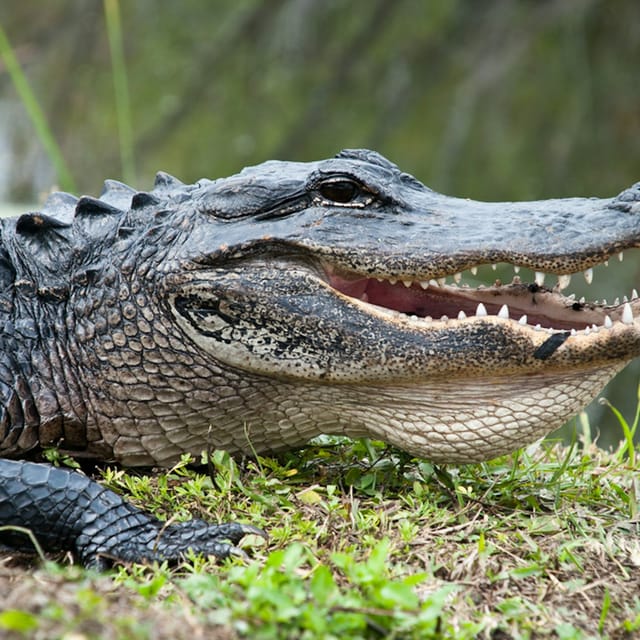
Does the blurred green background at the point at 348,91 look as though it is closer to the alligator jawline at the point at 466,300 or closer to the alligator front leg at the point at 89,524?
the alligator jawline at the point at 466,300

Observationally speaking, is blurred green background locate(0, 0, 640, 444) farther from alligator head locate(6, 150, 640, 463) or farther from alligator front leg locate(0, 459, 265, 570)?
alligator front leg locate(0, 459, 265, 570)

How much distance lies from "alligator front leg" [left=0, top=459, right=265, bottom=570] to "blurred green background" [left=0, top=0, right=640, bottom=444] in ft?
24.5

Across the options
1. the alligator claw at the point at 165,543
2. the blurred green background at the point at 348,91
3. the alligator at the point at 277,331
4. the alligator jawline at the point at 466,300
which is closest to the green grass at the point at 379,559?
the alligator claw at the point at 165,543

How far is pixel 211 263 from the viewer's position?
9.45 feet

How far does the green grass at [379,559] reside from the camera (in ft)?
6.14

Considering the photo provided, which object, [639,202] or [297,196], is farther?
[297,196]

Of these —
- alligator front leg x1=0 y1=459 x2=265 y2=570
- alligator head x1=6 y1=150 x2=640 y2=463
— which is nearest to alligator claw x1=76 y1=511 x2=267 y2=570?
alligator front leg x1=0 y1=459 x2=265 y2=570

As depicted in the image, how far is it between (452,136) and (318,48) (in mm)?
2503

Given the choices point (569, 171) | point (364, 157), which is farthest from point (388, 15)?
point (364, 157)

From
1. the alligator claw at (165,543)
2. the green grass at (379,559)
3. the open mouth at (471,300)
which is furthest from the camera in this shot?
the open mouth at (471,300)

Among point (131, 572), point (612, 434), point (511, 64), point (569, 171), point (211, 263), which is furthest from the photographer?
point (511, 64)

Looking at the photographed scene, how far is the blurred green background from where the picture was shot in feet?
32.7

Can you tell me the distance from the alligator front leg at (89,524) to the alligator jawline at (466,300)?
913 mm

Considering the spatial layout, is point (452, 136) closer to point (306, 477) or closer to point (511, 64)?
point (511, 64)
